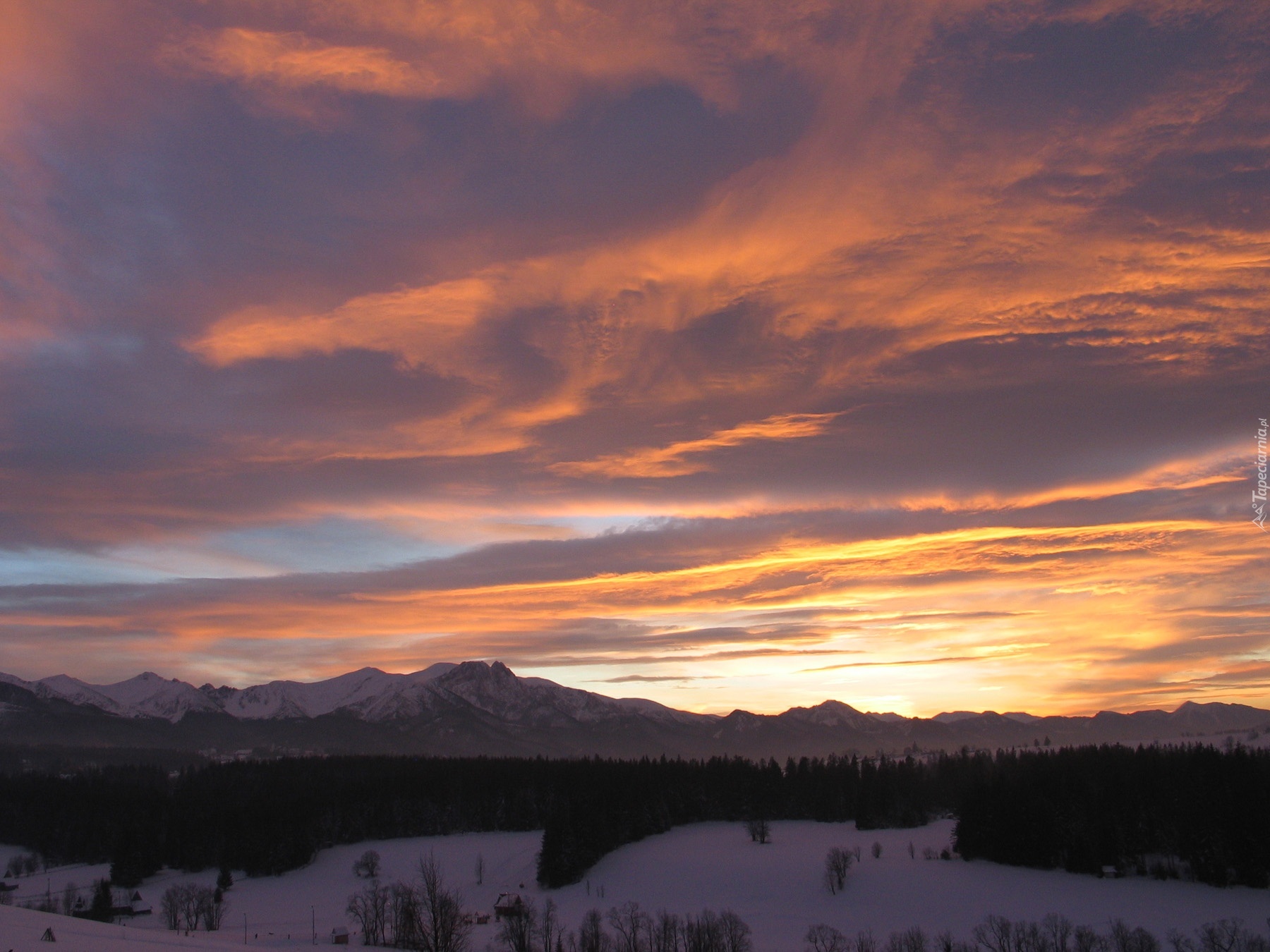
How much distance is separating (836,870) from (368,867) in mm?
77403

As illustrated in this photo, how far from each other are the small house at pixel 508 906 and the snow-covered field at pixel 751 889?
2.73 meters

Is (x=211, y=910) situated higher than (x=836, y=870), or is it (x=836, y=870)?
(x=836, y=870)

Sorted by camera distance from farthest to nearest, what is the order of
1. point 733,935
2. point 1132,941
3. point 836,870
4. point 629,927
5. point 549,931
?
point 836,870 → point 629,927 → point 549,931 → point 733,935 → point 1132,941

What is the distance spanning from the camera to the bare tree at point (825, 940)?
84.2 metres

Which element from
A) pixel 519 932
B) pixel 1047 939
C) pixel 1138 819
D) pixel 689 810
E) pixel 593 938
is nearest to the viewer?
pixel 1047 939

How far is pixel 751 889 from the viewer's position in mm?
120625

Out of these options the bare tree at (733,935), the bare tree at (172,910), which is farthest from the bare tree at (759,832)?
the bare tree at (172,910)

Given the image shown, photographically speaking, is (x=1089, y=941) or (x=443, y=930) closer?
(x=1089, y=941)

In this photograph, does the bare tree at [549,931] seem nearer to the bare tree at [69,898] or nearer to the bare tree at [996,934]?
the bare tree at [996,934]

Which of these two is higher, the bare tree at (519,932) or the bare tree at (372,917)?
the bare tree at (519,932)

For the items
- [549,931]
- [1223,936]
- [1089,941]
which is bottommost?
[549,931]

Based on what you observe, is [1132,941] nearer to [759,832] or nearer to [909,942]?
[909,942]

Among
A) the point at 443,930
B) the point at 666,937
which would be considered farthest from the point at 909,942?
the point at 443,930

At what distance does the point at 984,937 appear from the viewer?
287 ft
